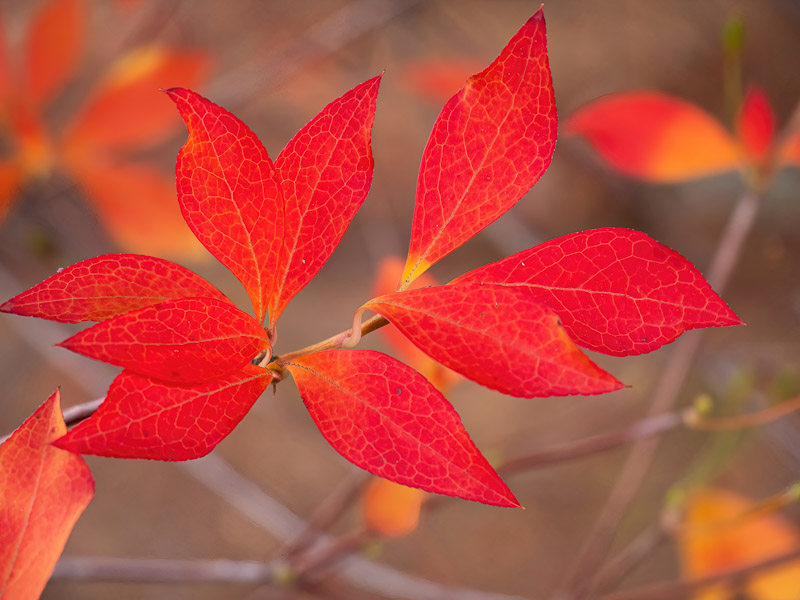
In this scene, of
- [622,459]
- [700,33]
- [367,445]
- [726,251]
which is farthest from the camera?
[700,33]

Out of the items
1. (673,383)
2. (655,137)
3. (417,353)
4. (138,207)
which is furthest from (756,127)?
(138,207)

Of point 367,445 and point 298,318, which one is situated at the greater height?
point 367,445

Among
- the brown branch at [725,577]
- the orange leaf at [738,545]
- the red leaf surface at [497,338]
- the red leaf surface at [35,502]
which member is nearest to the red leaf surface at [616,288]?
the red leaf surface at [497,338]

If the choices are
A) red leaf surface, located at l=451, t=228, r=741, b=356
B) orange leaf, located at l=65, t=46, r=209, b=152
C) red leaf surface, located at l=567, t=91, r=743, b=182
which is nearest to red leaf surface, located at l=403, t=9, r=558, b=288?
red leaf surface, located at l=451, t=228, r=741, b=356

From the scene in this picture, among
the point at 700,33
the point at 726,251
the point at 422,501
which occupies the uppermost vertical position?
the point at 700,33

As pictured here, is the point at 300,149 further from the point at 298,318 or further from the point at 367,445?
the point at 298,318

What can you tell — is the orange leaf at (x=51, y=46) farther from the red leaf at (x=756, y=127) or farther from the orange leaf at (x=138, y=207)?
the red leaf at (x=756, y=127)

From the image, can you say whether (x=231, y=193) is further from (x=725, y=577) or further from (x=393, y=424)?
(x=725, y=577)

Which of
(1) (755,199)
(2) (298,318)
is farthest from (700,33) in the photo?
(2) (298,318)

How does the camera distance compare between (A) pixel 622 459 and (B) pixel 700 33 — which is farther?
(B) pixel 700 33
